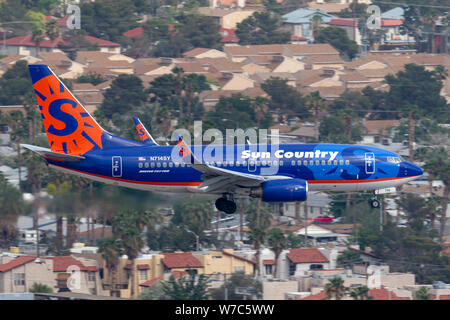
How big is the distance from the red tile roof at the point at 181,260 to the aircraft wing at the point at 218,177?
42.1 metres

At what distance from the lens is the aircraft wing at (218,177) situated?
47094 mm

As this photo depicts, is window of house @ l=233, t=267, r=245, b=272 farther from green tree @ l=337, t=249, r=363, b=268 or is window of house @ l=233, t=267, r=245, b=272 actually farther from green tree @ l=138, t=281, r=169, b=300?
green tree @ l=337, t=249, r=363, b=268

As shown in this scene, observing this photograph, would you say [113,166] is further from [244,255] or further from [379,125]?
[379,125]

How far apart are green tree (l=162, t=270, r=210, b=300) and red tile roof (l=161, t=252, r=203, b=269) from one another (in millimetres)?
1660

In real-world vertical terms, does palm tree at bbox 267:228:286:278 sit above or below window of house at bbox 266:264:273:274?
above

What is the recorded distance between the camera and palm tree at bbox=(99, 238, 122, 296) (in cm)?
9456

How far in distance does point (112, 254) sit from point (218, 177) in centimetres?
4793

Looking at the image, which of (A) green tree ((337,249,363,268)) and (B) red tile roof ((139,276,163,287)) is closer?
(B) red tile roof ((139,276,163,287))

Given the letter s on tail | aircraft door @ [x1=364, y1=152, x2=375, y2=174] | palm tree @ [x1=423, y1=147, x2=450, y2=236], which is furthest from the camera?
palm tree @ [x1=423, y1=147, x2=450, y2=236]

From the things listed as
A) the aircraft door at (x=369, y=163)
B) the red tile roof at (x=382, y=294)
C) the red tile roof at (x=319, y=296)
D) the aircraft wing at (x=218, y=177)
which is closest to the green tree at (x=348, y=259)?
the red tile roof at (x=382, y=294)

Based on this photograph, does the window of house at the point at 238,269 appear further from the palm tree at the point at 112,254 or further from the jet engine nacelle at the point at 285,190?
the jet engine nacelle at the point at 285,190

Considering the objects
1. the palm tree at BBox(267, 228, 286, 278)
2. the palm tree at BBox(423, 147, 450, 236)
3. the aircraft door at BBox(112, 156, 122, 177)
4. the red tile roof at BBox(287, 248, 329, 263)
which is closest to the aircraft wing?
the aircraft door at BBox(112, 156, 122, 177)

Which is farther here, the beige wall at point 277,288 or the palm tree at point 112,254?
the palm tree at point 112,254

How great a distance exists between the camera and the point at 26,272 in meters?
91.7
